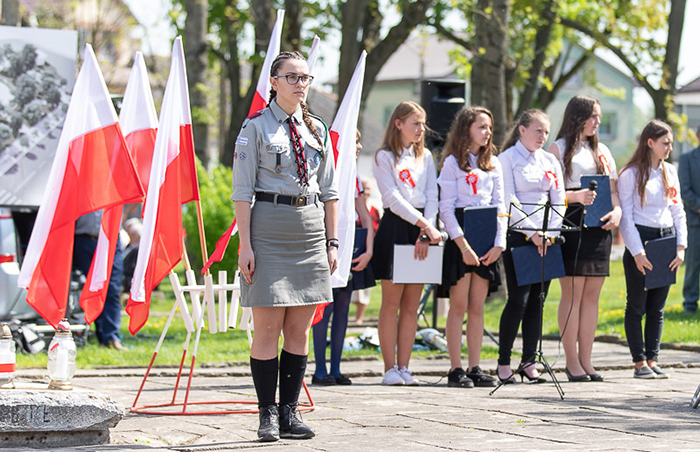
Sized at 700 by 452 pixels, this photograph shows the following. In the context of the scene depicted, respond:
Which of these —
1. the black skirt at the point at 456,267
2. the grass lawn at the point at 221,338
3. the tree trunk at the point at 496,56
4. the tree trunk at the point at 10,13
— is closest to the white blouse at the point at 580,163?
the black skirt at the point at 456,267

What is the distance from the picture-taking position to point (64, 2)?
41.2 metres

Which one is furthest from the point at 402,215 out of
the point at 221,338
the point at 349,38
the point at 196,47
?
the point at 196,47

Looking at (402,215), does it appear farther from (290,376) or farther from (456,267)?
(290,376)

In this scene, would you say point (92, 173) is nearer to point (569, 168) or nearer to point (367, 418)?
point (367, 418)

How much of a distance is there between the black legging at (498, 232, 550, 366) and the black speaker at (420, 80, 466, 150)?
3.29m

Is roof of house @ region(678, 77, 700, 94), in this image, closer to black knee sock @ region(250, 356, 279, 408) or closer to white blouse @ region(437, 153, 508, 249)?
white blouse @ region(437, 153, 508, 249)

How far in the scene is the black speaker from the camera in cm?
1147

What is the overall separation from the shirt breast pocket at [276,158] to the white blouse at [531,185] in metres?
2.91

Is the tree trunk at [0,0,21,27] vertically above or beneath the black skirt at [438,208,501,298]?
above

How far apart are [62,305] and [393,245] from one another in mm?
2737

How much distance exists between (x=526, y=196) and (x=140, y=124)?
3033mm

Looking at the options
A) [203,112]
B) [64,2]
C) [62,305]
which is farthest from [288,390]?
[64,2]

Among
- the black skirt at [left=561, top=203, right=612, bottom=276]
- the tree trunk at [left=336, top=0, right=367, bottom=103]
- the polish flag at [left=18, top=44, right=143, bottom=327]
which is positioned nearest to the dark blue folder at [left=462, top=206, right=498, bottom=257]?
the black skirt at [left=561, top=203, right=612, bottom=276]

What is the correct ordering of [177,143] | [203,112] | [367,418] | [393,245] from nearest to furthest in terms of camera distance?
[367,418] → [177,143] → [393,245] → [203,112]
